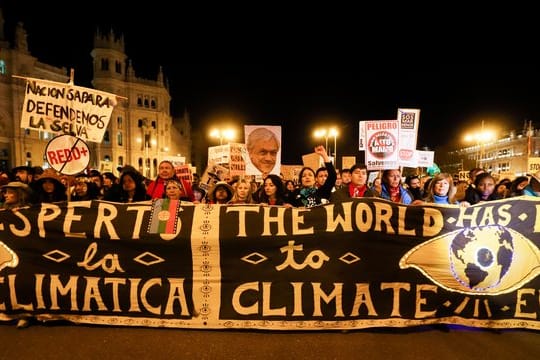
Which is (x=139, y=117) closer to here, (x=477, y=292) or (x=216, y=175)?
(x=216, y=175)

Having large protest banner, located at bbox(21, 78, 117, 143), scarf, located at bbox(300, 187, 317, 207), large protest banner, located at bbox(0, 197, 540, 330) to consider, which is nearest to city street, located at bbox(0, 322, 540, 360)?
large protest banner, located at bbox(0, 197, 540, 330)

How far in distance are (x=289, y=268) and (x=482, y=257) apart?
2080 mm

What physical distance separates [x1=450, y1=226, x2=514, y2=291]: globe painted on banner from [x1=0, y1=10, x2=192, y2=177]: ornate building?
40695 millimetres

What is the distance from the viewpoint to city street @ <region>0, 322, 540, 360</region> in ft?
9.80

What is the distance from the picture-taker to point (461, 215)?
3525mm

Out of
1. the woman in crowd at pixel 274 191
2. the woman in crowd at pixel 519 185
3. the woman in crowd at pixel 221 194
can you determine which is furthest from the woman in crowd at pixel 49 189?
the woman in crowd at pixel 519 185

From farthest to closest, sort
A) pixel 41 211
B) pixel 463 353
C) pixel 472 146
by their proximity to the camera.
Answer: pixel 472 146
pixel 41 211
pixel 463 353

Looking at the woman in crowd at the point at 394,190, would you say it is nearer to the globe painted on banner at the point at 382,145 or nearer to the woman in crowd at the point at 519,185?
the globe painted on banner at the point at 382,145

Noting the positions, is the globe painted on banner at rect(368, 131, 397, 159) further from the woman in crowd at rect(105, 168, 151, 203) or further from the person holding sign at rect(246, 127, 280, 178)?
the woman in crowd at rect(105, 168, 151, 203)

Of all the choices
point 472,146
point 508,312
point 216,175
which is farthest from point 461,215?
point 472,146

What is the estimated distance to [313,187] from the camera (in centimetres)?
536

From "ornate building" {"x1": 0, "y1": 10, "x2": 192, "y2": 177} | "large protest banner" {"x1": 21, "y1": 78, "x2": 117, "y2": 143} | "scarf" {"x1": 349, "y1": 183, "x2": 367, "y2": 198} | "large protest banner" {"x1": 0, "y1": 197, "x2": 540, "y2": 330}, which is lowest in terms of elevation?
"large protest banner" {"x1": 0, "y1": 197, "x2": 540, "y2": 330}

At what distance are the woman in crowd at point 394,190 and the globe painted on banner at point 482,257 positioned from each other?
1461 millimetres

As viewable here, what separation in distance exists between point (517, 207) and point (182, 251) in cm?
369
